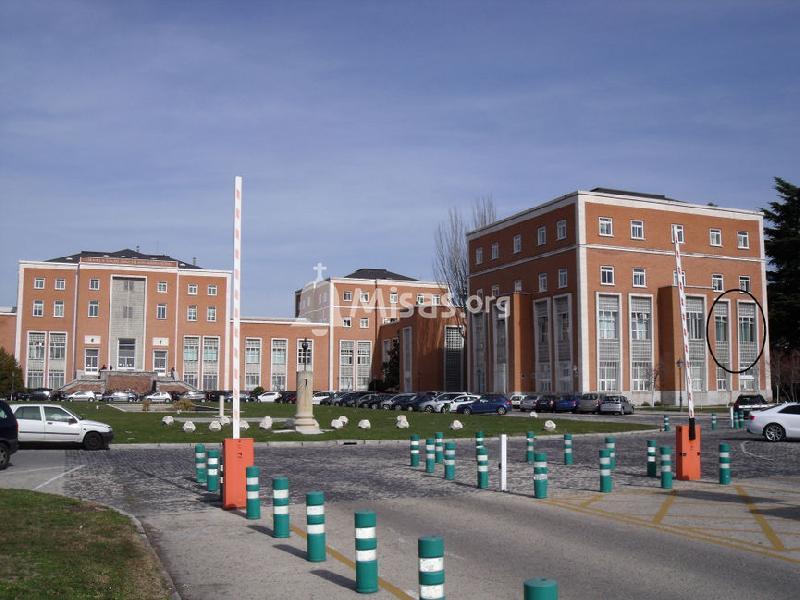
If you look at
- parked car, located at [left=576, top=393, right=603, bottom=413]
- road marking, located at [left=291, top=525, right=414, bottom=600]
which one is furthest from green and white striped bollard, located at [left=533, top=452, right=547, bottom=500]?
parked car, located at [left=576, top=393, right=603, bottom=413]

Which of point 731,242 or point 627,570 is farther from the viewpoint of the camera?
point 731,242

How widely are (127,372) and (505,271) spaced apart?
45.8 metres

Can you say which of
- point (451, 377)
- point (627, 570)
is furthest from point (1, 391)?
point (627, 570)

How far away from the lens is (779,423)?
2970cm

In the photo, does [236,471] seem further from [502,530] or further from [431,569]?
[431,569]

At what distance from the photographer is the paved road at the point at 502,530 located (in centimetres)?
860

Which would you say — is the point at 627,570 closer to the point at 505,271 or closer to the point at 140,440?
the point at 140,440

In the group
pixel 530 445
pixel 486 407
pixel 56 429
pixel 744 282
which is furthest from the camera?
pixel 744 282

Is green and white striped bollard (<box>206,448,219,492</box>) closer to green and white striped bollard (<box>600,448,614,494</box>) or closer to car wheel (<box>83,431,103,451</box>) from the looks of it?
green and white striped bollard (<box>600,448,614,494</box>)

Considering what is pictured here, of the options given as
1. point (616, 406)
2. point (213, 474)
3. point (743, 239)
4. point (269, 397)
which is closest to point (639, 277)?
point (743, 239)

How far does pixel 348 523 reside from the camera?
41.4 feet

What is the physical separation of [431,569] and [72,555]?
486 centimetres

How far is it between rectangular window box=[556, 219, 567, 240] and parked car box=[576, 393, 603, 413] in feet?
56.3

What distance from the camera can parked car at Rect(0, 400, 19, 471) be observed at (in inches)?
814
